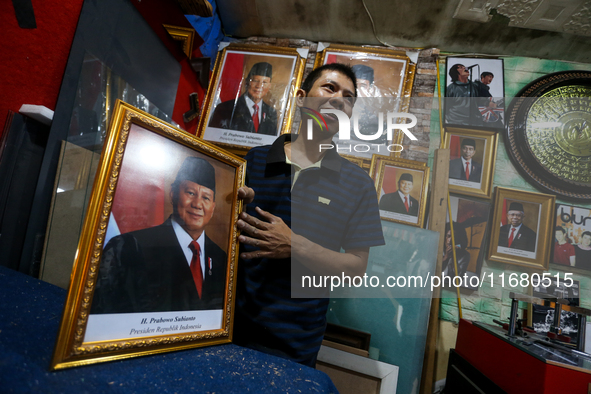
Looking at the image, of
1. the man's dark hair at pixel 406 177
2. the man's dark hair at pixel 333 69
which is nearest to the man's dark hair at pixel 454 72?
the man's dark hair at pixel 406 177

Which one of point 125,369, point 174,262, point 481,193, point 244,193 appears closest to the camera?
point 125,369

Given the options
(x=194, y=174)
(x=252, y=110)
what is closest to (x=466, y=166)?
(x=252, y=110)

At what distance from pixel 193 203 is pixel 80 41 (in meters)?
1.23

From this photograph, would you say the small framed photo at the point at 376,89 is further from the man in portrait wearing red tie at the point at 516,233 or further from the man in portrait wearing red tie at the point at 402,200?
the man in portrait wearing red tie at the point at 516,233

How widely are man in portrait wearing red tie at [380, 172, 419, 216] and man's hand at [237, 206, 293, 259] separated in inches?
55.7

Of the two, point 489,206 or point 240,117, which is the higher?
point 240,117

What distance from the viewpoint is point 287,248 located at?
750 mm

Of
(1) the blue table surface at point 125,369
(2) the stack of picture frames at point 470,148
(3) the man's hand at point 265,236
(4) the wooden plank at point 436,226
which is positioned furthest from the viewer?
(2) the stack of picture frames at point 470,148

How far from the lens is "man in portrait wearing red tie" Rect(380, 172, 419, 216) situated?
197 centimetres

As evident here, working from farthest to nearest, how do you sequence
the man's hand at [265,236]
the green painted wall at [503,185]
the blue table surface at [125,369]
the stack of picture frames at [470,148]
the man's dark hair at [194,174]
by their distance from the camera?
the stack of picture frames at [470,148] < the green painted wall at [503,185] < the man's hand at [265,236] < the man's dark hair at [194,174] < the blue table surface at [125,369]

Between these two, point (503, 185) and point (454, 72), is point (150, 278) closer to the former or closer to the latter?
point (503, 185)

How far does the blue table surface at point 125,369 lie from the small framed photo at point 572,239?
2292 mm

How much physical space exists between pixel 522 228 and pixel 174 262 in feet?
7.92

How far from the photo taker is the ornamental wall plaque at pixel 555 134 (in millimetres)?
2023
